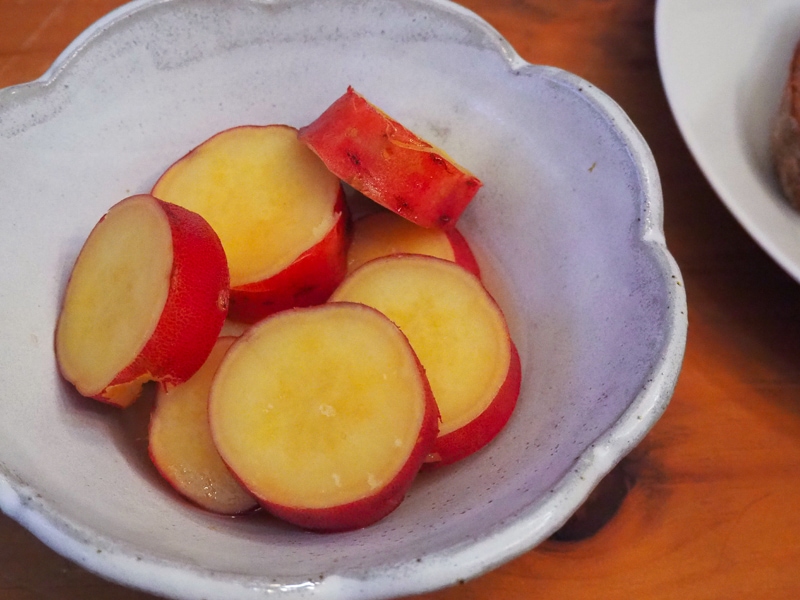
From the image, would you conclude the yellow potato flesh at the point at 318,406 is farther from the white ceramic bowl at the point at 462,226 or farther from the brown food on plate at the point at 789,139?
the brown food on plate at the point at 789,139

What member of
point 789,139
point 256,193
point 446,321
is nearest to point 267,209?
point 256,193

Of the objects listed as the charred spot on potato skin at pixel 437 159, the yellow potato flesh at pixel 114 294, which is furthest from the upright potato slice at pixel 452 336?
the yellow potato flesh at pixel 114 294

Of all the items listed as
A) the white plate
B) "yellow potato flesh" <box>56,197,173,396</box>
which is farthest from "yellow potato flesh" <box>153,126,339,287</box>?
the white plate

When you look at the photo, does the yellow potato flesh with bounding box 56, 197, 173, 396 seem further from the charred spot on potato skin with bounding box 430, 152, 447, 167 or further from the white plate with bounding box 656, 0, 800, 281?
the white plate with bounding box 656, 0, 800, 281

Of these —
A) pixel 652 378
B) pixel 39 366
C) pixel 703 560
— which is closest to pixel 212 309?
pixel 39 366

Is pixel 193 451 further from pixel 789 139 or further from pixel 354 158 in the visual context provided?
pixel 789 139

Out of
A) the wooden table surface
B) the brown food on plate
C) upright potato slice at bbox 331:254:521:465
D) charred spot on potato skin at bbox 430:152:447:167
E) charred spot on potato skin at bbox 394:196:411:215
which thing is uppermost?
charred spot on potato skin at bbox 430:152:447:167
